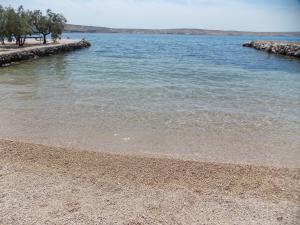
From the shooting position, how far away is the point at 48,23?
54.0 metres

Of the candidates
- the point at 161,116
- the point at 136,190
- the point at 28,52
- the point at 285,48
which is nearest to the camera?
the point at 136,190

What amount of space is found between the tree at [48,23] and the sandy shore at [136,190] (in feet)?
156

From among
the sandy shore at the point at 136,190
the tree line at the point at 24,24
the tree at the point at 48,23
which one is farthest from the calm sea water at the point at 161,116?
the tree at the point at 48,23

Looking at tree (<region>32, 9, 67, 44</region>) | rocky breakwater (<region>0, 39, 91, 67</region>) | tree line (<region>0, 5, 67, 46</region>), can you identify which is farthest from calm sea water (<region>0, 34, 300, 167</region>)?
tree (<region>32, 9, 67, 44</region>)

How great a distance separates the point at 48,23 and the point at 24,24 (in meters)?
11.3

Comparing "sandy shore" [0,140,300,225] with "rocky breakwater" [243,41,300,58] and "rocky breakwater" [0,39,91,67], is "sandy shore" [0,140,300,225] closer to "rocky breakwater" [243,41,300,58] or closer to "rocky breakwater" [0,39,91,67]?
"rocky breakwater" [0,39,91,67]

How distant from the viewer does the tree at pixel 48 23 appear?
53.6 metres

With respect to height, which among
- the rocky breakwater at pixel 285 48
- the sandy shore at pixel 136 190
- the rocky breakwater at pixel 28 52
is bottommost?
the sandy shore at pixel 136 190

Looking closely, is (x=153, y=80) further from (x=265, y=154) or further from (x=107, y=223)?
(x=107, y=223)

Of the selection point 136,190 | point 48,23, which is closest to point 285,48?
point 48,23

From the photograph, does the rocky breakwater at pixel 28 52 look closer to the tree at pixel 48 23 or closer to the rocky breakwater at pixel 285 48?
the tree at pixel 48 23

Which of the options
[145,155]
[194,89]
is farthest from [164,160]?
[194,89]

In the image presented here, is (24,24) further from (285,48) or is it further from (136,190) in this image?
(136,190)

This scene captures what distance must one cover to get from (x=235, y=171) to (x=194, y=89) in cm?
1138
